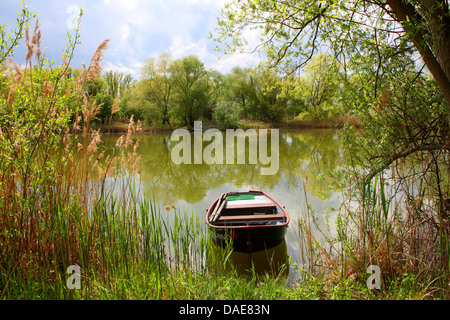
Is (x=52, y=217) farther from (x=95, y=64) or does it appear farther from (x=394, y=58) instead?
(x=394, y=58)

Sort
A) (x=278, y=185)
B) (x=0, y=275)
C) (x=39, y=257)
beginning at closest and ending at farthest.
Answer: (x=0, y=275) → (x=39, y=257) → (x=278, y=185)

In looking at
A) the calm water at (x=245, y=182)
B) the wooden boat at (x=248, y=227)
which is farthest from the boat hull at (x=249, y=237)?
the calm water at (x=245, y=182)

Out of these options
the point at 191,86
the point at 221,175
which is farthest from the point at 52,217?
the point at 191,86

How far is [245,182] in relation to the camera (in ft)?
34.5

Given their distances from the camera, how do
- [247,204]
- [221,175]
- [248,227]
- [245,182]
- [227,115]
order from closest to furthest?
1. [248,227]
2. [247,204]
3. [245,182]
4. [221,175]
5. [227,115]

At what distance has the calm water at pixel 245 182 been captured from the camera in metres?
7.02

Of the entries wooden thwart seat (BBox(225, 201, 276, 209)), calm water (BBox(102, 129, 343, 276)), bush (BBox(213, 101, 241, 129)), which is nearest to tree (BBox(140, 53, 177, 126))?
bush (BBox(213, 101, 241, 129))

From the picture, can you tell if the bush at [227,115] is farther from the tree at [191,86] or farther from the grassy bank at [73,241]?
the grassy bank at [73,241]

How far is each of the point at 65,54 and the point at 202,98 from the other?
34021mm

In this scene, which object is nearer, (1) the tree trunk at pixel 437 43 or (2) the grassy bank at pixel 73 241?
(2) the grassy bank at pixel 73 241
